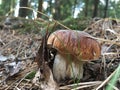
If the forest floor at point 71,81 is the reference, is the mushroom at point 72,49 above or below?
above

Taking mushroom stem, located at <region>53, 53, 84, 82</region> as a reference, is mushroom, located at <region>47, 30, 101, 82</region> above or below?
above

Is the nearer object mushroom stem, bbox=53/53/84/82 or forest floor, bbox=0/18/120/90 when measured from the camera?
forest floor, bbox=0/18/120/90

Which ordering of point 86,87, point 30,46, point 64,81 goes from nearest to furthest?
1. point 86,87
2. point 64,81
3. point 30,46

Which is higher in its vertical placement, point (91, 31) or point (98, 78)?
point (91, 31)

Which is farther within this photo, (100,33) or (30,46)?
(100,33)

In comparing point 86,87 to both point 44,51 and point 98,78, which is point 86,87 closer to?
point 98,78

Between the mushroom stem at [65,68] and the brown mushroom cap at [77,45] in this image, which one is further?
the mushroom stem at [65,68]

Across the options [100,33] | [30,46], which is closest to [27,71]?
[30,46]

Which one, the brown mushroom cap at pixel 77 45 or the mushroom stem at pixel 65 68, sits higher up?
the brown mushroom cap at pixel 77 45
